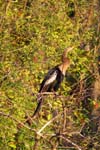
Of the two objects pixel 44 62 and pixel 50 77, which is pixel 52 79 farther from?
pixel 44 62

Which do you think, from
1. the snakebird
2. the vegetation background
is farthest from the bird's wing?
the vegetation background

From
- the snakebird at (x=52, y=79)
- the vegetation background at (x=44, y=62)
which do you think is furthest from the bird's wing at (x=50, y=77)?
the vegetation background at (x=44, y=62)

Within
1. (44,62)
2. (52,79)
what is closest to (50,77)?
(52,79)

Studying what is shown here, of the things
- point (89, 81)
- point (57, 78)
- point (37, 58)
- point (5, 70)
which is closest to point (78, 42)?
point (89, 81)

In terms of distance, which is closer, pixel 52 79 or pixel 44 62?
pixel 52 79

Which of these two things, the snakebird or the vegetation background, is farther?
the vegetation background

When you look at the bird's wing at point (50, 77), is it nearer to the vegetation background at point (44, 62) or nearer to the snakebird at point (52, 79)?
the snakebird at point (52, 79)

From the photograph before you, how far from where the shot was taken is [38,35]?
7.43 meters

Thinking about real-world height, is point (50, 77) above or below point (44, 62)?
above

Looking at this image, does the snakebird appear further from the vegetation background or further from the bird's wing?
the vegetation background

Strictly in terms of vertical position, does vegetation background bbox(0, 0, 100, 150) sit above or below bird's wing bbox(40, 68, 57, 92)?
below

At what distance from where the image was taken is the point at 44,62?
292 inches

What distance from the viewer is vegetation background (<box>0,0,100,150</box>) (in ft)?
20.1

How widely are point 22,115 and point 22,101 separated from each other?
0.52 feet
